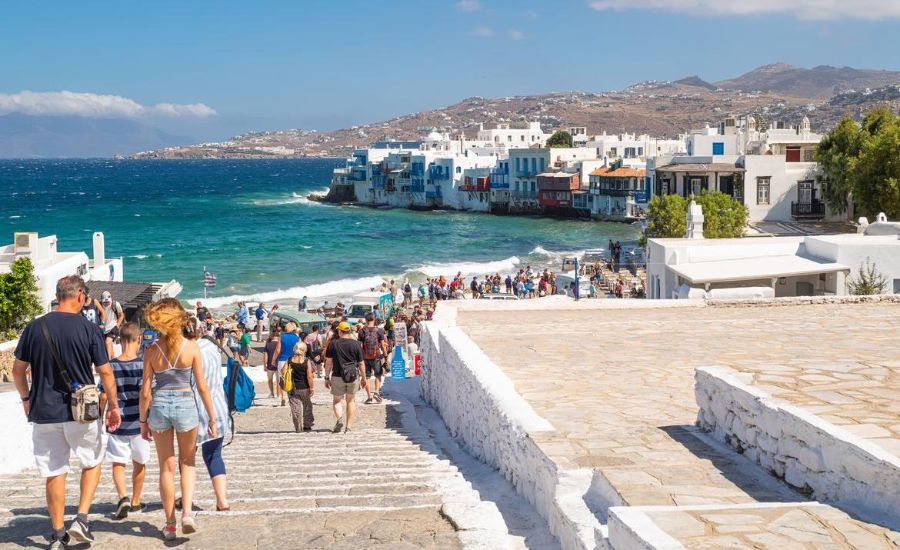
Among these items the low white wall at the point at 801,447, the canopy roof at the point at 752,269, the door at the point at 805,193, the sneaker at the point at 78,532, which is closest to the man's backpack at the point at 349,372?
the low white wall at the point at 801,447

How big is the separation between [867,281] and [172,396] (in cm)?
1534

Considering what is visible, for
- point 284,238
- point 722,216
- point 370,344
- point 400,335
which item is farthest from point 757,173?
point 284,238

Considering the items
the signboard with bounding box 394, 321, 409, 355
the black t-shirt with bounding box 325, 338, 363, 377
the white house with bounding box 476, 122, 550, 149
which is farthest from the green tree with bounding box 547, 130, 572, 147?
the black t-shirt with bounding box 325, 338, 363, 377

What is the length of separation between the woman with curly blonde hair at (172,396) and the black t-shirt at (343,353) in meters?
4.24

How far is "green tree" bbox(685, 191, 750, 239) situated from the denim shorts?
33621 mm

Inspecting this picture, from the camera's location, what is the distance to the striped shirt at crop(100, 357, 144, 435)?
5.88 meters

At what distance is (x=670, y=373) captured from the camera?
8.69m

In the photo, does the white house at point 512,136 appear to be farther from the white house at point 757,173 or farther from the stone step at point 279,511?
the stone step at point 279,511

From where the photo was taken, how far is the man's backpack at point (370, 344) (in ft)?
40.7

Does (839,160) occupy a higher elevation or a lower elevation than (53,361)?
higher

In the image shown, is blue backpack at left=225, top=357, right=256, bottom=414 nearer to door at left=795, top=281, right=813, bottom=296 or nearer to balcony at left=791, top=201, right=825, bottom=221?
door at left=795, top=281, right=813, bottom=296

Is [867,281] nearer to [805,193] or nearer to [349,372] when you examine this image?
[349,372]

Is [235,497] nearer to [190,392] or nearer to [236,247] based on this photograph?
[190,392]

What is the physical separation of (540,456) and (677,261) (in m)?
15.7
